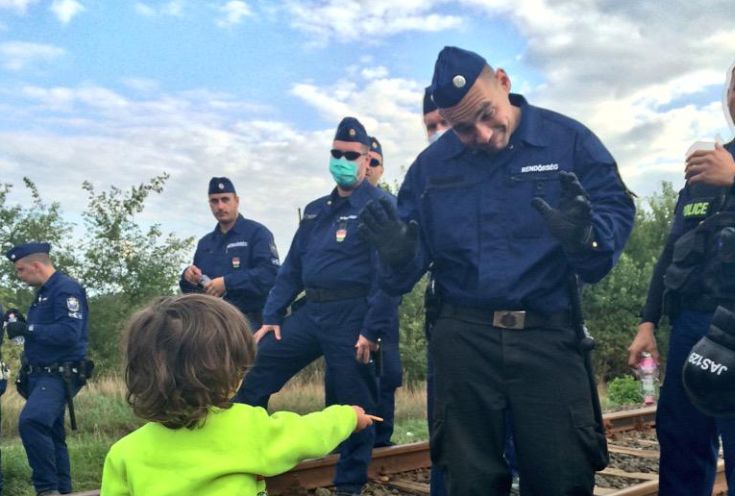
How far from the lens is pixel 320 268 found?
5.46m

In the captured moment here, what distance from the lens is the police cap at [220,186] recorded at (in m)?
7.43

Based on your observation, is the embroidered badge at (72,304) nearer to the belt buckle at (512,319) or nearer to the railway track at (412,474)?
the railway track at (412,474)

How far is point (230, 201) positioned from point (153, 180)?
46.6 feet

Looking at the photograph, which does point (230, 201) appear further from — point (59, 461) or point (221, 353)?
point (221, 353)

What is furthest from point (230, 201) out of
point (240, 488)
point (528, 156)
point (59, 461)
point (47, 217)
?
point (47, 217)

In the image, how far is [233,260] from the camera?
23.8ft

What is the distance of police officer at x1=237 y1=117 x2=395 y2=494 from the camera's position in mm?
5332

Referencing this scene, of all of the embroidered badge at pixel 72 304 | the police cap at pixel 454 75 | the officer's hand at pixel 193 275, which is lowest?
the embroidered badge at pixel 72 304

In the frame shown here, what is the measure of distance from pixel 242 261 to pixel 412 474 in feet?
7.79

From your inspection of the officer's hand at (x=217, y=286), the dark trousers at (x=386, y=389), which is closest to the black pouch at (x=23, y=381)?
the officer's hand at (x=217, y=286)

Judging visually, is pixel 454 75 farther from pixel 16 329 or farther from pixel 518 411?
pixel 16 329

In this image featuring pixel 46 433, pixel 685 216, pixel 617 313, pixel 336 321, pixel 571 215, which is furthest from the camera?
pixel 617 313

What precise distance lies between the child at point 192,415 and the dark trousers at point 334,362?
9.12 ft

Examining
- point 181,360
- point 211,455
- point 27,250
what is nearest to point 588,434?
point 211,455
